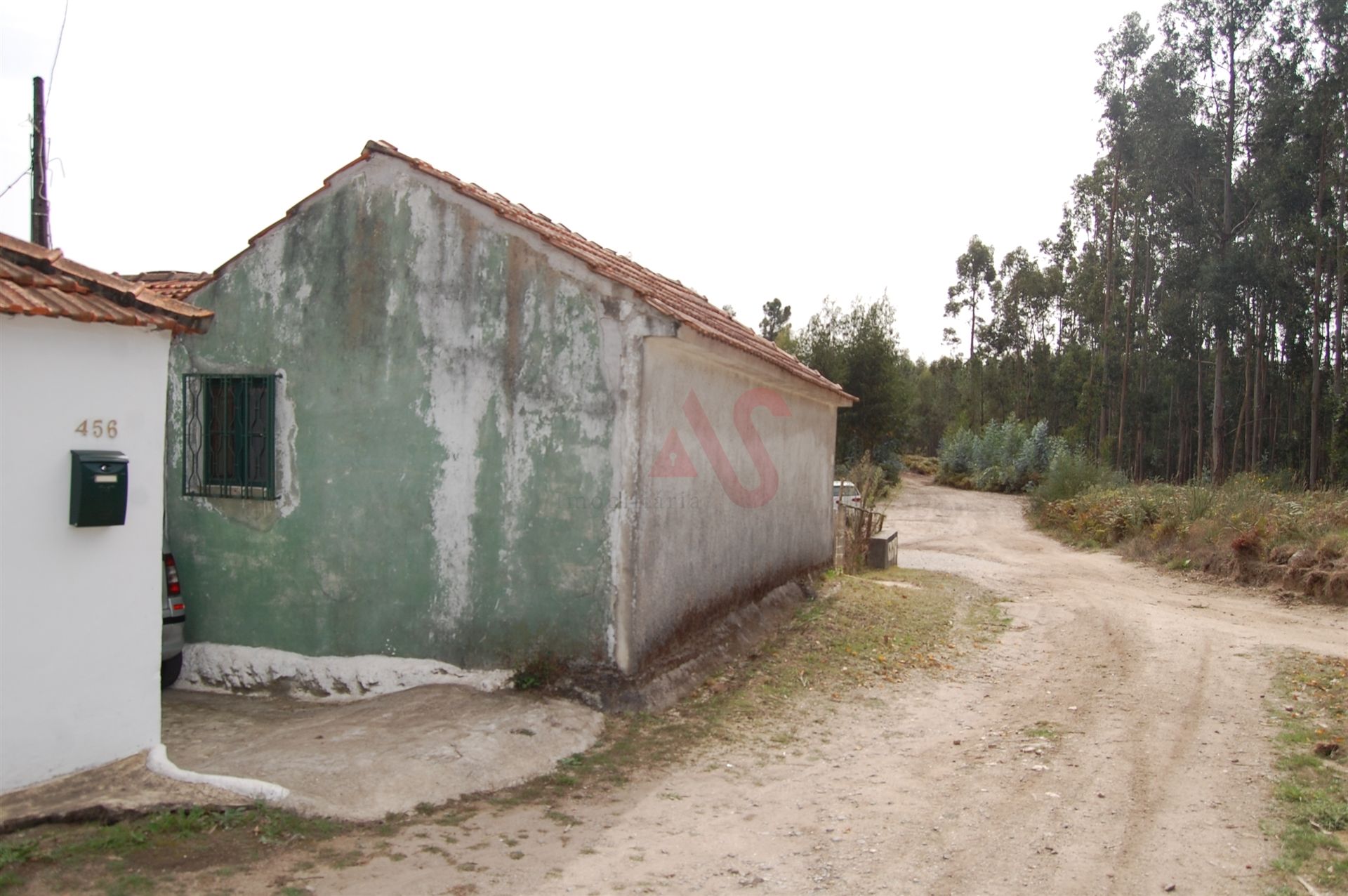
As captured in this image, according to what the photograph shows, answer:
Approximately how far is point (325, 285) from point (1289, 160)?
3544 centimetres

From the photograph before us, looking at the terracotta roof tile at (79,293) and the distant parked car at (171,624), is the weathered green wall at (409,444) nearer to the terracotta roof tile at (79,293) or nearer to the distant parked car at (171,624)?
the distant parked car at (171,624)

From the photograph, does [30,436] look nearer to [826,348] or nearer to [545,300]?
[545,300]

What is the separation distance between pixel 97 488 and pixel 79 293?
113cm

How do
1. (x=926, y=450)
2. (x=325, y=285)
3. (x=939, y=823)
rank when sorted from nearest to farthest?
1. (x=939, y=823)
2. (x=325, y=285)
3. (x=926, y=450)

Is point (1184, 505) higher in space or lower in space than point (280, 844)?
higher

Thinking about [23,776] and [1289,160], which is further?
[1289,160]

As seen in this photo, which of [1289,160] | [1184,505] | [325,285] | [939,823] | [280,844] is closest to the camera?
[280,844]

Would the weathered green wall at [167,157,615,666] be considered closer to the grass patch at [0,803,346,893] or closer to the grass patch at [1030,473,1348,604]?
the grass patch at [0,803,346,893]

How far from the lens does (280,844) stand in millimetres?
4594

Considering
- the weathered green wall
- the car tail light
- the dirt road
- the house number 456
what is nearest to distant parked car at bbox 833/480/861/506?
the dirt road

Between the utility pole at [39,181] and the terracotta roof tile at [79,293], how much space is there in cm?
768


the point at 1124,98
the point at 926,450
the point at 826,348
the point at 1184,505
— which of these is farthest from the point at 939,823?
the point at 926,450

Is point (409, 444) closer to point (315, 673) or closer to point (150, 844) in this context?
point (315, 673)

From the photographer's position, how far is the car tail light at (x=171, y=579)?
8117mm
